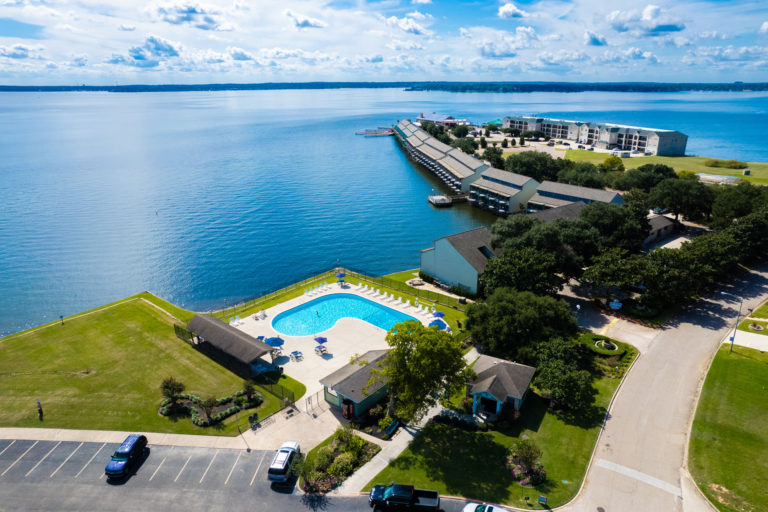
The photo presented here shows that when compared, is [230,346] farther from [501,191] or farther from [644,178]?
[644,178]

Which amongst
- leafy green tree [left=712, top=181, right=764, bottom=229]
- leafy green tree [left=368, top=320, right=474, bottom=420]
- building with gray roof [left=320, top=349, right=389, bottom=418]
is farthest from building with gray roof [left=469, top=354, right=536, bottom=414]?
leafy green tree [left=712, top=181, right=764, bottom=229]

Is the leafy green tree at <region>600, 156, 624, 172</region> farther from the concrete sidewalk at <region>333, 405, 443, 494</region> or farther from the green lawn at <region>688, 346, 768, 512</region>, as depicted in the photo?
the concrete sidewalk at <region>333, 405, 443, 494</region>

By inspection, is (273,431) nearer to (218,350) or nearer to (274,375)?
(274,375)

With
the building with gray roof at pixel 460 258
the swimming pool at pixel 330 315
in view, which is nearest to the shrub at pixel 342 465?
the swimming pool at pixel 330 315

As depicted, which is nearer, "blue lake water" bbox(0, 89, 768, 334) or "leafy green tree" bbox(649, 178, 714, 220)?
"blue lake water" bbox(0, 89, 768, 334)

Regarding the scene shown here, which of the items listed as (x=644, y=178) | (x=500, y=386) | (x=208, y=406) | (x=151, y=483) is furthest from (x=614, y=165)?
(x=151, y=483)

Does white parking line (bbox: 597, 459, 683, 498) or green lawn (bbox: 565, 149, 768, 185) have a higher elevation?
green lawn (bbox: 565, 149, 768, 185)

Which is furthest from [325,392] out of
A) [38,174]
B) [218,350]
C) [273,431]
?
[38,174]

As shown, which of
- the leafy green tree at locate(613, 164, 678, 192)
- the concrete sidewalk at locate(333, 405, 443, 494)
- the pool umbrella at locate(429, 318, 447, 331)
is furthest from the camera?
the leafy green tree at locate(613, 164, 678, 192)
